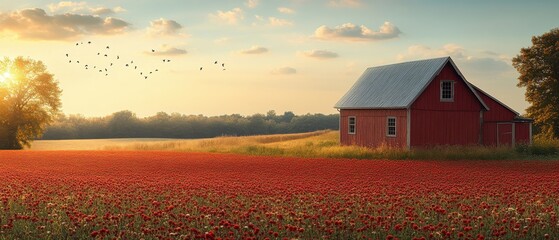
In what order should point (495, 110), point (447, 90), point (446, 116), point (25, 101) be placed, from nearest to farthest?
point (446, 116)
point (447, 90)
point (495, 110)
point (25, 101)

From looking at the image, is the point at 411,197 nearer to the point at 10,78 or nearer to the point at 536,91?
the point at 536,91

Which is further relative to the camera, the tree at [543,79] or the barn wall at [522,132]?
the tree at [543,79]

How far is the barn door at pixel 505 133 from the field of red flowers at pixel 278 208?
26.2m

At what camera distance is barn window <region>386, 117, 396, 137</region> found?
43250 millimetres

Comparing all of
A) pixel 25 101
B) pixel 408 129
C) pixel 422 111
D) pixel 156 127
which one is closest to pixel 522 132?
pixel 422 111

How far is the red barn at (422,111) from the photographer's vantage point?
42625mm

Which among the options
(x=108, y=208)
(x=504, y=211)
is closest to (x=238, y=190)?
(x=108, y=208)

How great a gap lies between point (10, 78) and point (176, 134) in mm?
42484

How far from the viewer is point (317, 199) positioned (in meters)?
15.1

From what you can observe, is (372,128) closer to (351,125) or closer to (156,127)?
(351,125)

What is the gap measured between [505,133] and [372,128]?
37.5 feet

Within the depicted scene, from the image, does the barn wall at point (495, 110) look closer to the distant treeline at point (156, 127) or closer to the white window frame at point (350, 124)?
the white window frame at point (350, 124)

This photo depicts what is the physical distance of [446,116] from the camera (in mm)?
43969

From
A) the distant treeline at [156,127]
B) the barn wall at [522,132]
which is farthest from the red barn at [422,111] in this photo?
the distant treeline at [156,127]
